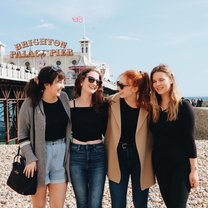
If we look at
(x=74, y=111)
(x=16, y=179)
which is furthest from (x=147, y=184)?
(x=16, y=179)

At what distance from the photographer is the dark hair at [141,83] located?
3559 mm

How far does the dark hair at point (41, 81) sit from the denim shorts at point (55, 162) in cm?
50

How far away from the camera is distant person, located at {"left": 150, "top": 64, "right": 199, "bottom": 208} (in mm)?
3299

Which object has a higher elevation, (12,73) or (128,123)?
(12,73)

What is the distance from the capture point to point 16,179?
11.3ft

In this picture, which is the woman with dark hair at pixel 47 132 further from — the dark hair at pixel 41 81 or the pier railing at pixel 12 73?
the pier railing at pixel 12 73

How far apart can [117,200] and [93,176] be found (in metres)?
0.40

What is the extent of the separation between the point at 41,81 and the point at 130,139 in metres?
1.18

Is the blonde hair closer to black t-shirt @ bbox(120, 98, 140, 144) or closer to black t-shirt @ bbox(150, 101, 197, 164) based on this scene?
black t-shirt @ bbox(150, 101, 197, 164)

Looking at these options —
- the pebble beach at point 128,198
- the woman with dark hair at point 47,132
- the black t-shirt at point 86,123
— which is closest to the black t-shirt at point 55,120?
the woman with dark hair at point 47,132

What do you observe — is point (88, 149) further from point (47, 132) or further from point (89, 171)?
point (47, 132)

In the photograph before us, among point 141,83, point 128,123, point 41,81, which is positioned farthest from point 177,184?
point 41,81

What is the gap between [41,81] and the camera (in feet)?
11.4

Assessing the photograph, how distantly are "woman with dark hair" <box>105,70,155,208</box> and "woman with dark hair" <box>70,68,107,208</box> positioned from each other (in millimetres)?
120
